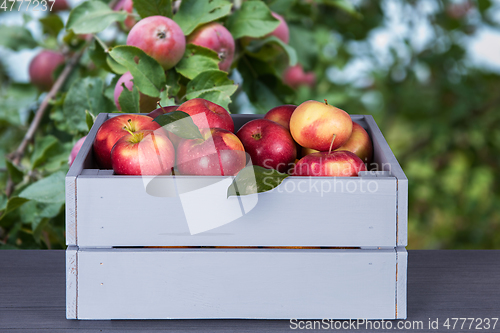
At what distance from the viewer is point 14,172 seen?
0.92 m

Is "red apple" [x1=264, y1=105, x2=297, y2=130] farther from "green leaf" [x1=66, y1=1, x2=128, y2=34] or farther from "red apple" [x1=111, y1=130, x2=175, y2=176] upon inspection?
"green leaf" [x1=66, y1=1, x2=128, y2=34]

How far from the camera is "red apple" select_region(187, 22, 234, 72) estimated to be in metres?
0.88

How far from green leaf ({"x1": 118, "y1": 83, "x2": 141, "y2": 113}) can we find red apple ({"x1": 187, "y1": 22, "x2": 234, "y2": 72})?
0.15 metres

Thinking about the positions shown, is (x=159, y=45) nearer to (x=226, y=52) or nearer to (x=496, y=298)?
(x=226, y=52)

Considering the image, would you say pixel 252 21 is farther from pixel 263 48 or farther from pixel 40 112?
pixel 40 112

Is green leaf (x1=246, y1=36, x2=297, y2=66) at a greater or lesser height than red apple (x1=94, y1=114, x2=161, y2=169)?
lesser

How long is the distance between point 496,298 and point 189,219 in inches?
16.1

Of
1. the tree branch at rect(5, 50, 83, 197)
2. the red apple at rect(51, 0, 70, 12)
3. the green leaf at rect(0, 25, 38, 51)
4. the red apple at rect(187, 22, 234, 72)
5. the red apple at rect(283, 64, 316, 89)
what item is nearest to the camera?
the red apple at rect(187, 22, 234, 72)

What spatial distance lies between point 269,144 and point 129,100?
0.92 ft

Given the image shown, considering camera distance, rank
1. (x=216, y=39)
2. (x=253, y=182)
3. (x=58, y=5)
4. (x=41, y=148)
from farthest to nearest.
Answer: (x=58, y=5), (x=41, y=148), (x=216, y=39), (x=253, y=182)

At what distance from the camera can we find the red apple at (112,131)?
0.65m

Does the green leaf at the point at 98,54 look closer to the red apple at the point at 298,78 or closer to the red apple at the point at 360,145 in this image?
the red apple at the point at 360,145

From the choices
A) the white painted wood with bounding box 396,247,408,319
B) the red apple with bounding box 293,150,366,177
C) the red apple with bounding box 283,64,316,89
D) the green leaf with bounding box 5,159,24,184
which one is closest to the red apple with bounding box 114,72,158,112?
the green leaf with bounding box 5,159,24,184

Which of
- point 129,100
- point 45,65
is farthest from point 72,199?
point 45,65
